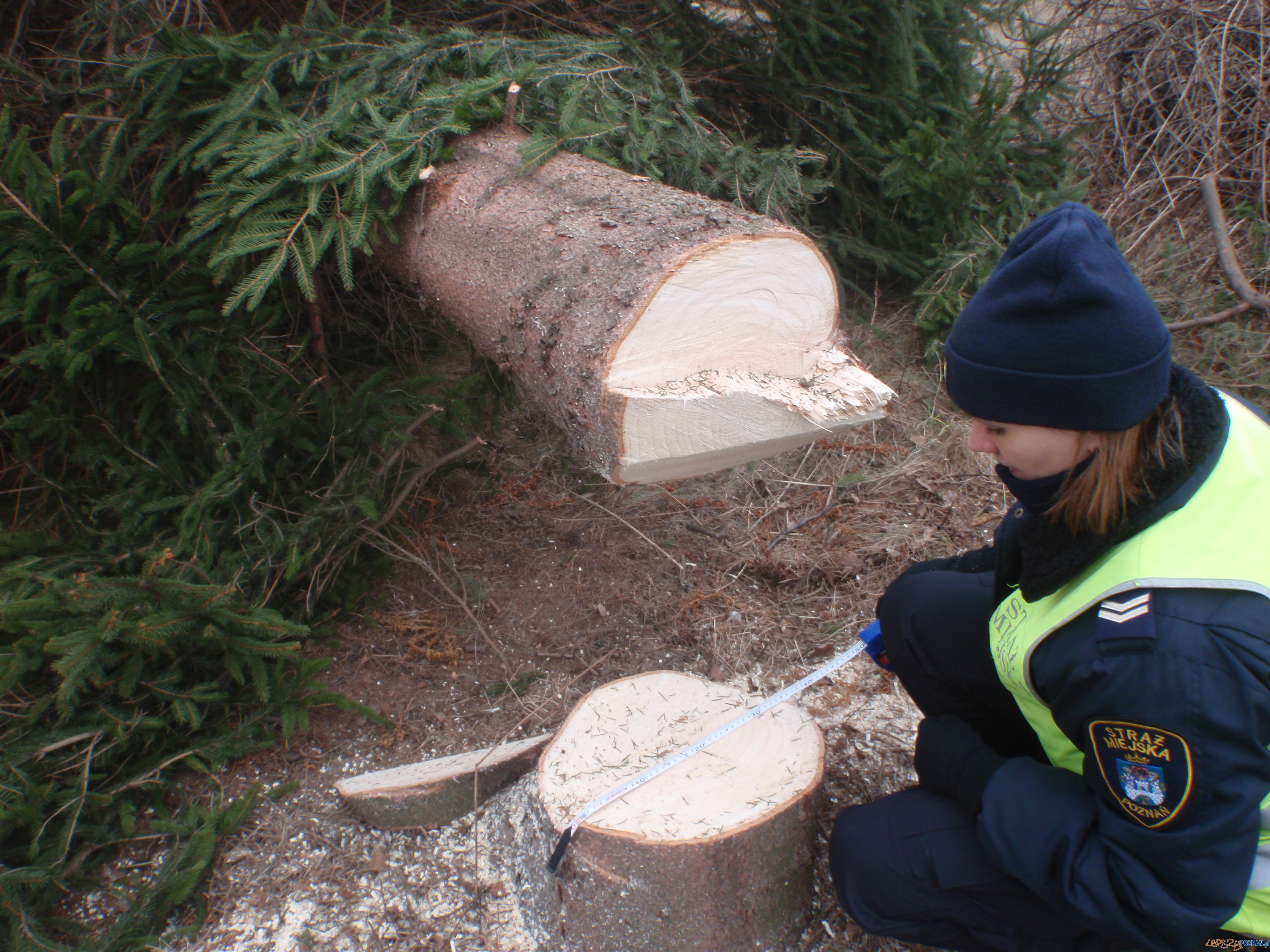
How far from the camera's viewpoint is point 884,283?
429 cm

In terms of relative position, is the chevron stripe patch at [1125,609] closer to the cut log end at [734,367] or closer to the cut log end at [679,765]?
the cut log end at [734,367]

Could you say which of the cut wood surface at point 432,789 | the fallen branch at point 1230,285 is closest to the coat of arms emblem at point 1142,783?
the cut wood surface at point 432,789

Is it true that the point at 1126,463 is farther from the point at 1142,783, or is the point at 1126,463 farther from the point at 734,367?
the point at 734,367

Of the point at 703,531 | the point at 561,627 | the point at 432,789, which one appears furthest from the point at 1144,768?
the point at 703,531

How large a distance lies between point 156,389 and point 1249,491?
2.80m

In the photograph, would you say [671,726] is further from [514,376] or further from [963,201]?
[963,201]

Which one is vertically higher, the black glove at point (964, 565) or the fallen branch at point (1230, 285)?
the fallen branch at point (1230, 285)

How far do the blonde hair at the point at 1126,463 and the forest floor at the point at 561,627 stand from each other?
→ 1.28m

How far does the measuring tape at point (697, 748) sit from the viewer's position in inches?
65.9

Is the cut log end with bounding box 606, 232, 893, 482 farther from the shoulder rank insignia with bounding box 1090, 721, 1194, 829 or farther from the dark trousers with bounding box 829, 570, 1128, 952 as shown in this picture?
the shoulder rank insignia with bounding box 1090, 721, 1194, 829

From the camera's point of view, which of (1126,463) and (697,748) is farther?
(697,748)

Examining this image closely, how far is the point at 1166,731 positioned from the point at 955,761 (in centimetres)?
58

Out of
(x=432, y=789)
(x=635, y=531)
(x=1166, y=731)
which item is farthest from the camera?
(x=635, y=531)

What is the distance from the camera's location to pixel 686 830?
164cm
